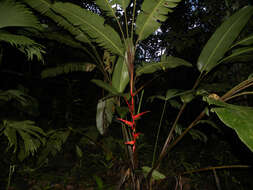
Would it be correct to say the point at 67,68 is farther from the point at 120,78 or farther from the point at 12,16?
the point at 12,16

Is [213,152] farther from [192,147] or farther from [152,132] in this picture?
[152,132]

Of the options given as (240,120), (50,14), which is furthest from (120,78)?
(240,120)

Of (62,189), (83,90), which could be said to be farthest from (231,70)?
(83,90)

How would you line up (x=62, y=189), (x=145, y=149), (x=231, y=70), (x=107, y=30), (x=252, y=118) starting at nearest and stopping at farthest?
(x=252, y=118), (x=107, y=30), (x=62, y=189), (x=231, y=70), (x=145, y=149)

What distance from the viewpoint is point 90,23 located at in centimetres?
95

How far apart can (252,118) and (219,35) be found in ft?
2.38

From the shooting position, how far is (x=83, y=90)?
3.40 meters

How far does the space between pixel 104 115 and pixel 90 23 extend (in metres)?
0.56

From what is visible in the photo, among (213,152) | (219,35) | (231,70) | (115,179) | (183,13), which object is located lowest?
(115,179)

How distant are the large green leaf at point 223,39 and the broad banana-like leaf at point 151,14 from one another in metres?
0.34

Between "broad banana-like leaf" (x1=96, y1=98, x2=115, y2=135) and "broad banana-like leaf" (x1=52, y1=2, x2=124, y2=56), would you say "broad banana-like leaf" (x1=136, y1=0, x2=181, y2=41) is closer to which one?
"broad banana-like leaf" (x1=52, y1=2, x2=124, y2=56)

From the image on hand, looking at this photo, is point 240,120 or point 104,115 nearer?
point 240,120

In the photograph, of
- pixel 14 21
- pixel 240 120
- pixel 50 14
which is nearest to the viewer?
pixel 240 120

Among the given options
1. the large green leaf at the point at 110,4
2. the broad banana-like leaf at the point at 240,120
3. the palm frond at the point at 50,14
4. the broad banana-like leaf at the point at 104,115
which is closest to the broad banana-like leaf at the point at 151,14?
the large green leaf at the point at 110,4
